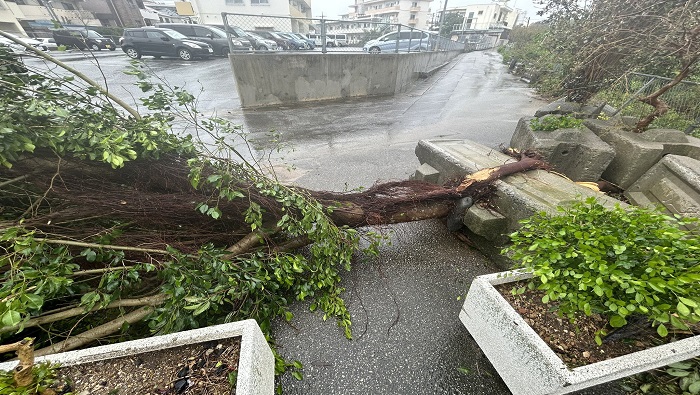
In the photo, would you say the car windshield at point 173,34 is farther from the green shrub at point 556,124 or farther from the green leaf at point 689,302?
the green leaf at point 689,302

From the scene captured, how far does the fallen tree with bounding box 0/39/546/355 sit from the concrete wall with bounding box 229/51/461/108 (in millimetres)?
5604

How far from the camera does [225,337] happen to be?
56.2 inches

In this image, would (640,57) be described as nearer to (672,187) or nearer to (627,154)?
(627,154)

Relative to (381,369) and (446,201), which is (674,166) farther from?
(381,369)

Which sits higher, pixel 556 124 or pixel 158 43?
pixel 556 124

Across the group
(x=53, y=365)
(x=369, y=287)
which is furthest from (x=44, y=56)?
(x=369, y=287)

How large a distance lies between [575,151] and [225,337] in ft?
15.3

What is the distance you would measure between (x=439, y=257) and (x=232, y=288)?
2.06m

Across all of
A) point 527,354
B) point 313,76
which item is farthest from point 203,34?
point 527,354

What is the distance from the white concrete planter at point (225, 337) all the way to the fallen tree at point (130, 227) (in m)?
0.19

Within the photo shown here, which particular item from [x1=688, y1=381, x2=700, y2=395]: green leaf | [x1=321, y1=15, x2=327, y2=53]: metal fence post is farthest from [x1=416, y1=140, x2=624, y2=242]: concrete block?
[x1=321, y1=15, x2=327, y2=53]: metal fence post

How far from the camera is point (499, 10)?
200 feet

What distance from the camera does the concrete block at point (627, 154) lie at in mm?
3416

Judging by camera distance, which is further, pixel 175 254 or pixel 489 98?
pixel 489 98
